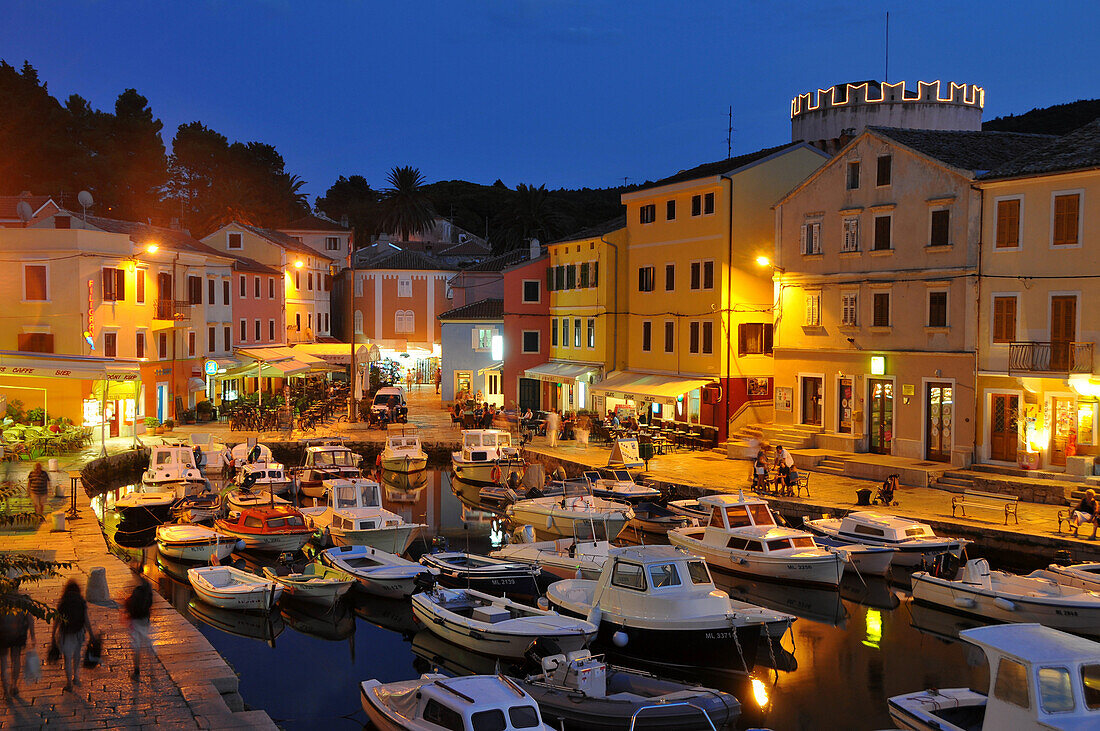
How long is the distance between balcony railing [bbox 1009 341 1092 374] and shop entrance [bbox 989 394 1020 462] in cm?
120

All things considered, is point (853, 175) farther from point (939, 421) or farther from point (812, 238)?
point (939, 421)

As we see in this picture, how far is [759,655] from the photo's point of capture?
65.8 ft

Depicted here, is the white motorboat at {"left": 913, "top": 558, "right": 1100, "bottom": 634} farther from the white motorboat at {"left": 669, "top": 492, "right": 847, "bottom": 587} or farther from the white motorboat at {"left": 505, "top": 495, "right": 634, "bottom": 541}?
the white motorboat at {"left": 505, "top": 495, "right": 634, "bottom": 541}

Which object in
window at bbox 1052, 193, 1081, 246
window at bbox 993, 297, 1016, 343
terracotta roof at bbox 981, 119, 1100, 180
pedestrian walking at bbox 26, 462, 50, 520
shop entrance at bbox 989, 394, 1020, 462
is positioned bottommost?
pedestrian walking at bbox 26, 462, 50, 520

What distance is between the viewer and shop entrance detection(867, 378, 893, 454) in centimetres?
3638

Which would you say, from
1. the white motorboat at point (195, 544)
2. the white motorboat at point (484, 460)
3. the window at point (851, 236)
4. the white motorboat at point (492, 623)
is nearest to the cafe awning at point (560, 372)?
the white motorboat at point (484, 460)

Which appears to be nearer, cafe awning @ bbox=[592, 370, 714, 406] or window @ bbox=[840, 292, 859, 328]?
window @ bbox=[840, 292, 859, 328]

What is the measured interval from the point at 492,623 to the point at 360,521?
9934 millimetres

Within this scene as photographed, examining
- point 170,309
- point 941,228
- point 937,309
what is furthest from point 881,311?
point 170,309

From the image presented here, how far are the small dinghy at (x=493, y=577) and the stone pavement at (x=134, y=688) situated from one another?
657cm

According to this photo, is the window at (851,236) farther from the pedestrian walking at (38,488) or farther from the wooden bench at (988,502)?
the pedestrian walking at (38,488)

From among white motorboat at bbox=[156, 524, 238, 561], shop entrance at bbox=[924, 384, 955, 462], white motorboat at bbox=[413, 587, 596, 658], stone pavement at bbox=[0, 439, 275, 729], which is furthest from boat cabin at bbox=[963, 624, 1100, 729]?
shop entrance at bbox=[924, 384, 955, 462]

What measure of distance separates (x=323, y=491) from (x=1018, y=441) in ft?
82.1

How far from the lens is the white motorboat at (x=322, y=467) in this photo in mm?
38406
